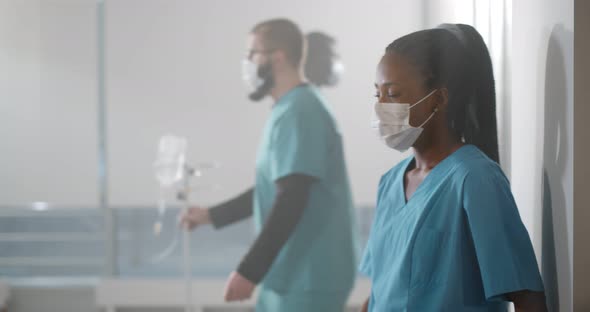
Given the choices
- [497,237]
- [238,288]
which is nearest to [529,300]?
[497,237]

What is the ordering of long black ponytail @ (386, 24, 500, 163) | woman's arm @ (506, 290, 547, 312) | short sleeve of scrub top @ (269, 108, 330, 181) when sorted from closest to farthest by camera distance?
woman's arm @ (506, 290, 547, 312) → long black ponytail @ (386, 24, 500, 163) → short sleeve of scrub top @ (269, 108, 330, 181)

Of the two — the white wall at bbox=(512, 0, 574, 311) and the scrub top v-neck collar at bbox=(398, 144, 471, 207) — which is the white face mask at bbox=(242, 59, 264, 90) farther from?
the scrub top v-neck collar at bbox=(398, 144, 471, 207)

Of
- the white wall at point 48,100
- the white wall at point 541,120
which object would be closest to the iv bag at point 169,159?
the white wall at point 48,100

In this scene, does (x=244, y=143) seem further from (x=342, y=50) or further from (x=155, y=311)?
(x=155, y=311)

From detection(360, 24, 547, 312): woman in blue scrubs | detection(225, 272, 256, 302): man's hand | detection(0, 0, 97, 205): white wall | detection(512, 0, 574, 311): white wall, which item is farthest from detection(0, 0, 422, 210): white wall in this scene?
detection(360, 24, 547, 312): woman in blue scrubs

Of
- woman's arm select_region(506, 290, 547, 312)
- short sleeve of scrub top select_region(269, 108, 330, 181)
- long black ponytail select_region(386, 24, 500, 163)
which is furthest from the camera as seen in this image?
short sleeve of scrub top select_region(269, 108, 330, 181)

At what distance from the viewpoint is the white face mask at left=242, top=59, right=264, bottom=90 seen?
188cm

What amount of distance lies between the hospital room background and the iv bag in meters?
0.02

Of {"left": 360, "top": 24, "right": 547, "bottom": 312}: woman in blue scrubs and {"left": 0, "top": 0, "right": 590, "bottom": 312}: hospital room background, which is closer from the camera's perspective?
{"left": 360, "top": 24, "right": 547, "bottom": 312}: woman in blue scrubs

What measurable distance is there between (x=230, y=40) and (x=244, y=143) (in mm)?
287

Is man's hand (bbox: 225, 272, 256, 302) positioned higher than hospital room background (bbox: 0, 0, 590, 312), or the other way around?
hospital room background (bbox: 0, 0, 590, 312)

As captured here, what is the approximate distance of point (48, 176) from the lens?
1.92m

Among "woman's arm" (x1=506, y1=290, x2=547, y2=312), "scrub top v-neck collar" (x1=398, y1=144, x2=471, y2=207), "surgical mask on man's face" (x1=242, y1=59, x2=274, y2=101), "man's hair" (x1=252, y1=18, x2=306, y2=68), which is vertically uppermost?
"man's hair" (x1=252, y1=18, x2=306, y2=68)

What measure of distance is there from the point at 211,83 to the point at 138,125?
23cm
